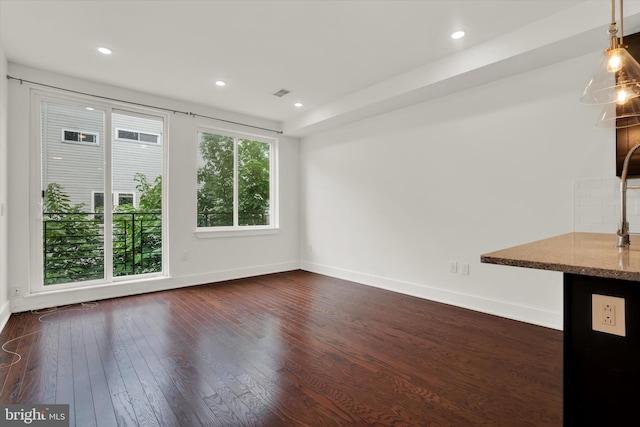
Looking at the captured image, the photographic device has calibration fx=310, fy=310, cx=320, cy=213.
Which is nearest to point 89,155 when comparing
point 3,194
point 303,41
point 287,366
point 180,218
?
point 3,194

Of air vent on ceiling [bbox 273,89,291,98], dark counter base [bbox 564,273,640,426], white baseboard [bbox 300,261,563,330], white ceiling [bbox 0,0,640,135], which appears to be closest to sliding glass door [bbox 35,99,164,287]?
white ceiling [bbox 0,0,640,135]

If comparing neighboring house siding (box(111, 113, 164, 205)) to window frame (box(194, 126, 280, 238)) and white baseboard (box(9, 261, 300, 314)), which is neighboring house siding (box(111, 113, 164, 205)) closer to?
window frame (box(194, 126, 280, 238))

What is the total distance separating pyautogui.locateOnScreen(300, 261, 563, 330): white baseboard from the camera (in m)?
3.00

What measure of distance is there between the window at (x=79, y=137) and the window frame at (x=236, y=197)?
1.31m

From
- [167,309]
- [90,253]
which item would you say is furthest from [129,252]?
[167,309]

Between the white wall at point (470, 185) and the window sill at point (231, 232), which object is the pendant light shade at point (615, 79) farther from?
the window sill at point (231, 232)

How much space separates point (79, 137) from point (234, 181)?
212 cm

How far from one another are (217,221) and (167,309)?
1.79 m

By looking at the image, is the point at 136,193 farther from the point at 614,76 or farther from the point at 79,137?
the point at 614,76

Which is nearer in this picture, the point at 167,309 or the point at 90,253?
the point at 167,309

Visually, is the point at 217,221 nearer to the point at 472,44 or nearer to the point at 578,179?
the point at 472,44

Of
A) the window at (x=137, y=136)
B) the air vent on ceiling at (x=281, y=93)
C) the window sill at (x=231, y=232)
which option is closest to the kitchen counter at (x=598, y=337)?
the air vent on ceiling at (x=281, y=93)

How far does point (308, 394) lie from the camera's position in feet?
6.23

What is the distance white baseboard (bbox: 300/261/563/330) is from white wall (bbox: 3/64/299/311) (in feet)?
4.47
